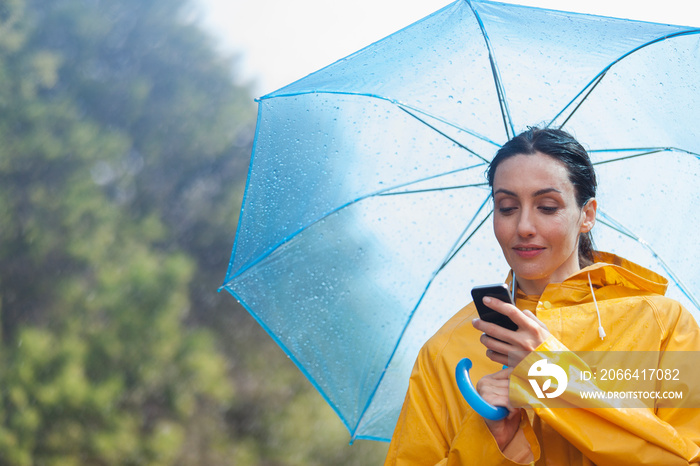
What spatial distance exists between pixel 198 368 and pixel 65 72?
15.2ft

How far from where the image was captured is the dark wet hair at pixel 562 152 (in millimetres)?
1265

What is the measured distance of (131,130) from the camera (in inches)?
360

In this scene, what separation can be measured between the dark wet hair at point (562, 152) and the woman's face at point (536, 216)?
2cm

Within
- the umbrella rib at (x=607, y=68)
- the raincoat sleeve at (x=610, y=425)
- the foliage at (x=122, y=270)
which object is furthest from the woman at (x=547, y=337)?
the foliage at (x=122, y=270)

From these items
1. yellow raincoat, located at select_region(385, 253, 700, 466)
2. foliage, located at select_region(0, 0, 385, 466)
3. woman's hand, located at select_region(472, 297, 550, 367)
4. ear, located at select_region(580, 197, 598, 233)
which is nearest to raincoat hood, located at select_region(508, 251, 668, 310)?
yellow raincoat, located at select_region(385, 253, 700, 466)

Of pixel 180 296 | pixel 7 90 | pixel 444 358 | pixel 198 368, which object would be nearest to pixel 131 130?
pixel 7 90

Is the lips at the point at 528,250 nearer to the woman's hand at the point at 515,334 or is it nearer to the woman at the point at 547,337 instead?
the woman at the point at 547,337

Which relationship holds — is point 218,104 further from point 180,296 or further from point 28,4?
point 180,296

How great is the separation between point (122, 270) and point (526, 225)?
23.4 ft

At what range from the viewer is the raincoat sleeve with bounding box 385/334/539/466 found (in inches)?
40.6

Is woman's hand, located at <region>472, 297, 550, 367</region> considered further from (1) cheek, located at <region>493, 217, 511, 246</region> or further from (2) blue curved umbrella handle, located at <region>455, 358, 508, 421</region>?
(1) cheek, located at <region>493, 217, 511, 246</region>

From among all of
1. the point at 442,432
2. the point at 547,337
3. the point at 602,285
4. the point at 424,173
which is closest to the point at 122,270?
the point at 424,173

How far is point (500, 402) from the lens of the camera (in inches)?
39.6

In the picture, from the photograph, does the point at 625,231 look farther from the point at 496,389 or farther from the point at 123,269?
the point at 123,269
